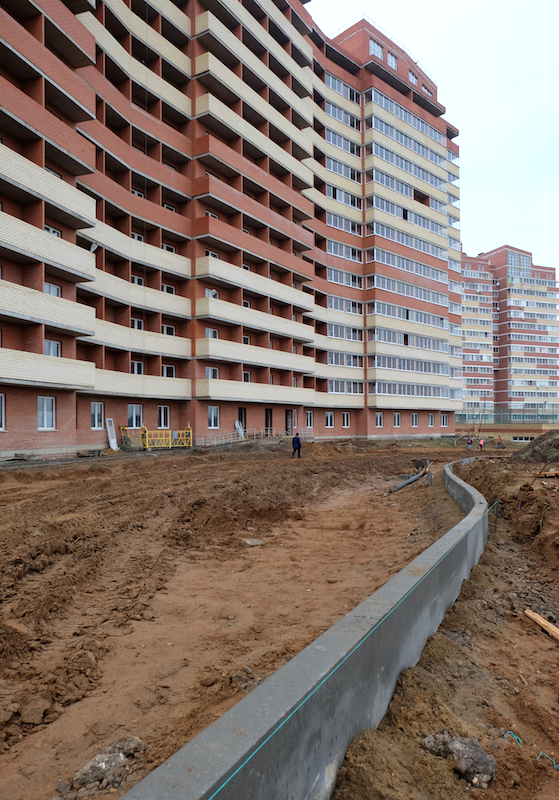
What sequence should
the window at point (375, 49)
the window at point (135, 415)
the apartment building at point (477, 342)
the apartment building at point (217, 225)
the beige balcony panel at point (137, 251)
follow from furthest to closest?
the apartment building at point (477, 342) < the window at point (375, 49) < the window at point (135, 415) < the beige balcony panel at point (137, 251) < the apartment building at point (217, 225)

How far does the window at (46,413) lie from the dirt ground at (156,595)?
715 cm

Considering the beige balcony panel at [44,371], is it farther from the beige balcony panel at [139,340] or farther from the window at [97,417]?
the window at [97,417]

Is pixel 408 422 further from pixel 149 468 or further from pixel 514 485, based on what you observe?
pixel 514 485

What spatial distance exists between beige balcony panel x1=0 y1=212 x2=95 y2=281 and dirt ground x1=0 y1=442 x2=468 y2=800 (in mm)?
9818

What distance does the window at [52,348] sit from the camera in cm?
2272

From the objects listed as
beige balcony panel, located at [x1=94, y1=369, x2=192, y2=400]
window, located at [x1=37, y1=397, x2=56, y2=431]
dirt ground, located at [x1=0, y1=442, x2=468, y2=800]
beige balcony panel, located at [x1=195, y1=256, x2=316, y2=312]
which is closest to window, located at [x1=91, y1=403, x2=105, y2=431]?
beige balcony panel, located at [x1=94, y1=369, x2=192, y2=400]

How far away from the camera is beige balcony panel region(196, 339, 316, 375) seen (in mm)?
31109

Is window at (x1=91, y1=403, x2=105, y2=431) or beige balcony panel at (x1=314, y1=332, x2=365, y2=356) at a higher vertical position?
beige balcony panel at (x1=314, y1=332, x2=365, y2=356)

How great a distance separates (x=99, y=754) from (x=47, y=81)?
81.9 feet

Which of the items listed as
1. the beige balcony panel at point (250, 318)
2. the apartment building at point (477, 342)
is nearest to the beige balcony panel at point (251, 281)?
the beige balcony panel at point (250, 318)

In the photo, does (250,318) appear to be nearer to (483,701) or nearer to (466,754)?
(483,701)

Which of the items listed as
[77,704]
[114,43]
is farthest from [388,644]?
[114,43]

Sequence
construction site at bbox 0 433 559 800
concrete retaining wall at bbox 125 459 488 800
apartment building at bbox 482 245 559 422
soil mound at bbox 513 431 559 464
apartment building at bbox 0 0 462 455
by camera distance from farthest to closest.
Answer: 1. apartment building at bbox 482 245 559 422
2. apartment building at bbox 0 0 462 455
3. soil mound at bbox 513 431 559 464
4. construction site at bbox 0 433 559 800
5. concrete retaining wall at bbox 125 459 488 800

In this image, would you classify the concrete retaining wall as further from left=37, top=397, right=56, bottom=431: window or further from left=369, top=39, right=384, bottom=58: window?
left=369, top=39, right=384, bottom=58: window
